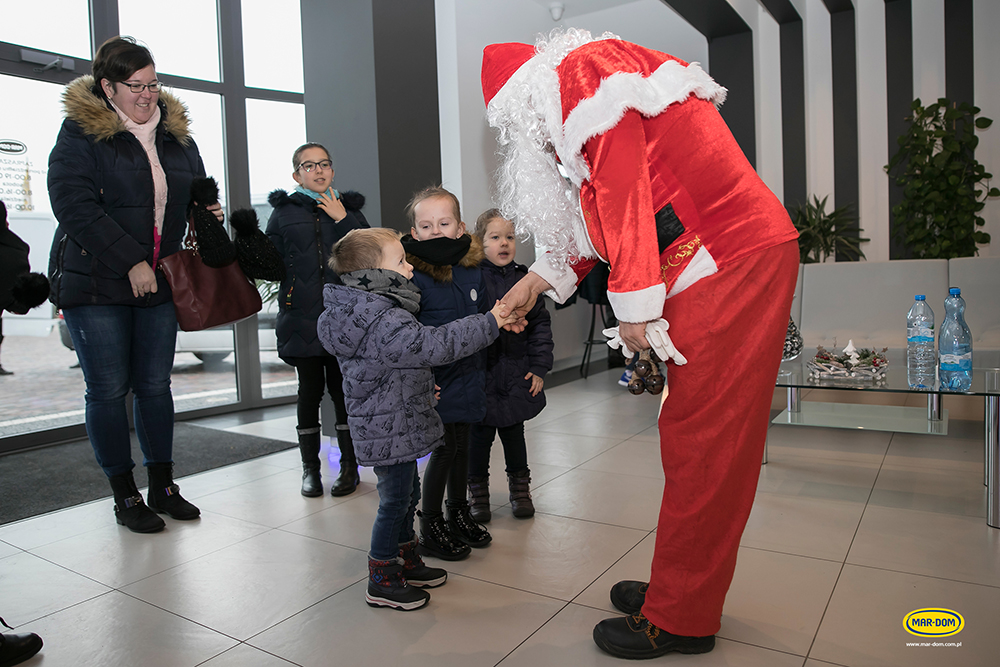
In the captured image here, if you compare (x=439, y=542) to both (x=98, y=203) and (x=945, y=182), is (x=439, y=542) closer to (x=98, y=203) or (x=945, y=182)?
(x=98, y=203)

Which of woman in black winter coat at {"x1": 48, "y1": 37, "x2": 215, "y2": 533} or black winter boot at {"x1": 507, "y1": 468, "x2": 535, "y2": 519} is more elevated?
woman in black winter coat at {"x1": 48, "y1": 37, "x2": 215, "y2": 533}

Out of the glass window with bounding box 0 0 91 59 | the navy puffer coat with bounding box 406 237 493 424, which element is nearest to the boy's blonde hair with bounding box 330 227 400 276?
the navy puffer coat with bounding box 406 237 493 424

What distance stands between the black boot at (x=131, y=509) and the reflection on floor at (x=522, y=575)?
0.15ft

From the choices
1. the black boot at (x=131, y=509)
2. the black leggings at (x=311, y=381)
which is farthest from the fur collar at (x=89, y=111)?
the black boot at (x=131, y=509)

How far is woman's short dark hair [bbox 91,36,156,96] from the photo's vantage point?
2.15m

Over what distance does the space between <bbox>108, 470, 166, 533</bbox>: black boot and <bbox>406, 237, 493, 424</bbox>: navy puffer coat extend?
1.14 metres

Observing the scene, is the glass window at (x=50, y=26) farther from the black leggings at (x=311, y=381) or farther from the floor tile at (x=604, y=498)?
the floor tile at (x=604, y=498)

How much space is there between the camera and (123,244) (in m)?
2.16

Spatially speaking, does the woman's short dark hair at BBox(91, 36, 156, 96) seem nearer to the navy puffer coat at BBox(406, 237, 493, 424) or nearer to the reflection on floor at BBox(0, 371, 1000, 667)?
the navy puffer coat at BBox(406, 237, 493, 424)

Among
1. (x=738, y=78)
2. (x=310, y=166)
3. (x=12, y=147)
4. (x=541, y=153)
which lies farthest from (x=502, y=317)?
(x=738, y=78)

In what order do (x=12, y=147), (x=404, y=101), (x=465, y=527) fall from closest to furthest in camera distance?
(x=465, y=527), (x=404, y=101), (x=12, y=147)

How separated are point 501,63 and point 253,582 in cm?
152

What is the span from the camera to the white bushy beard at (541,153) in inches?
53.8

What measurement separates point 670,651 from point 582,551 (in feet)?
1.85
